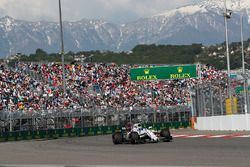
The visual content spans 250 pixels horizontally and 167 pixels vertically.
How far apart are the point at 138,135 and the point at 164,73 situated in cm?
3438

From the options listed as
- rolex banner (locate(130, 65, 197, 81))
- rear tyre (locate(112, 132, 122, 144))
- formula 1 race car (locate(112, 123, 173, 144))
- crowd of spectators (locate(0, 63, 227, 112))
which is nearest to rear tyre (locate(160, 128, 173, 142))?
formula 1 race car (locate(112, 123, 173, 144))

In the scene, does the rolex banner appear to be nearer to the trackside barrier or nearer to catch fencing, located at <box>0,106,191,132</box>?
catch fencing, located at <box>0,106,191,132</box>

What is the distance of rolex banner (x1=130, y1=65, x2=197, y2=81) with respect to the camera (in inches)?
2375

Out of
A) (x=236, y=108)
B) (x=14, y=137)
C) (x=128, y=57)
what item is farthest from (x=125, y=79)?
(x=128, y=57)

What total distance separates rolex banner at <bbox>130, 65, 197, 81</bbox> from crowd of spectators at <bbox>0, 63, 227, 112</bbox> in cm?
147

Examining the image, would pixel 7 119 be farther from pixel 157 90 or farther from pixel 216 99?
pixel 157 90

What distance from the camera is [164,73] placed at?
198 feet

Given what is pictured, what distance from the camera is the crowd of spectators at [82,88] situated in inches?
1983

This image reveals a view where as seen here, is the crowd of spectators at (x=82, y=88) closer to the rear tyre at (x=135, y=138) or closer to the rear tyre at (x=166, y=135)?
the rear tyre at (x=166, y=135)

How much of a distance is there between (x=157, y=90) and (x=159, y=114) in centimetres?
1608

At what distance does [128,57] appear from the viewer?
134m

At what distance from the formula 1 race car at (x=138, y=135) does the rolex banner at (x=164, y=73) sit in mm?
33182

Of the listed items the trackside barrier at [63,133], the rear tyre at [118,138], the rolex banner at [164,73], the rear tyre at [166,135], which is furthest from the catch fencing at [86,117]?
the rear tyre at [166,135]

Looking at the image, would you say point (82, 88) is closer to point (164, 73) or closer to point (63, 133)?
point (164, 73)
